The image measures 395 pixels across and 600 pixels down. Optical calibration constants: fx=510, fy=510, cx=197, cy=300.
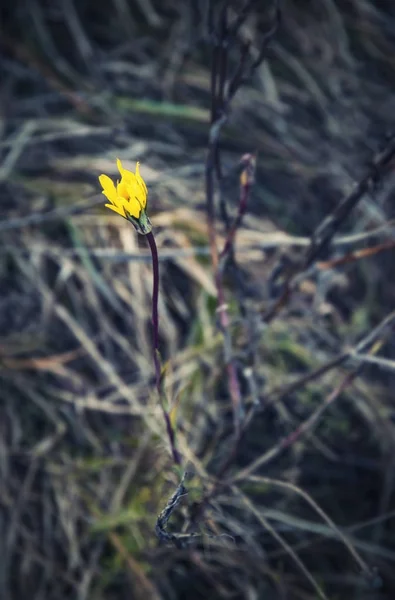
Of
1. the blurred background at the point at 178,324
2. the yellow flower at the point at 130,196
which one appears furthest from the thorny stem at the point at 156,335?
the blurred background at the point at 178,324

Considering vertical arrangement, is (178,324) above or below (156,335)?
above

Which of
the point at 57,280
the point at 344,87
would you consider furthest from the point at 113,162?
the point at 344,87

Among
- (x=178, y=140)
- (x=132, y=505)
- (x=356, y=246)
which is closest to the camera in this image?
(x=132, y=505)

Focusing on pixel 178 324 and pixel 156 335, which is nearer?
pixel 156 335

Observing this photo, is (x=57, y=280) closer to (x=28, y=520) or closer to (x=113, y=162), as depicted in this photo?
(x=113, y=162)

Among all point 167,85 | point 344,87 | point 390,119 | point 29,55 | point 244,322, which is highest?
point 29,55

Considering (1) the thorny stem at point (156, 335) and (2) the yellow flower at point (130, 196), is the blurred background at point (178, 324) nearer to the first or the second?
(1) the thorny stem at point (156, 335)

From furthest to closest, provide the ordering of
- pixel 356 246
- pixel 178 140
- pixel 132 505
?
pixel 178 140 < pixel 356 246 < pixel 132 505

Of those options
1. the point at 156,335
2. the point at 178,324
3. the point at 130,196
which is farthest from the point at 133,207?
the point at 178,324

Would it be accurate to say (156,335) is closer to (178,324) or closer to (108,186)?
(108,186)

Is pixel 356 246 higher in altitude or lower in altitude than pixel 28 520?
higher
